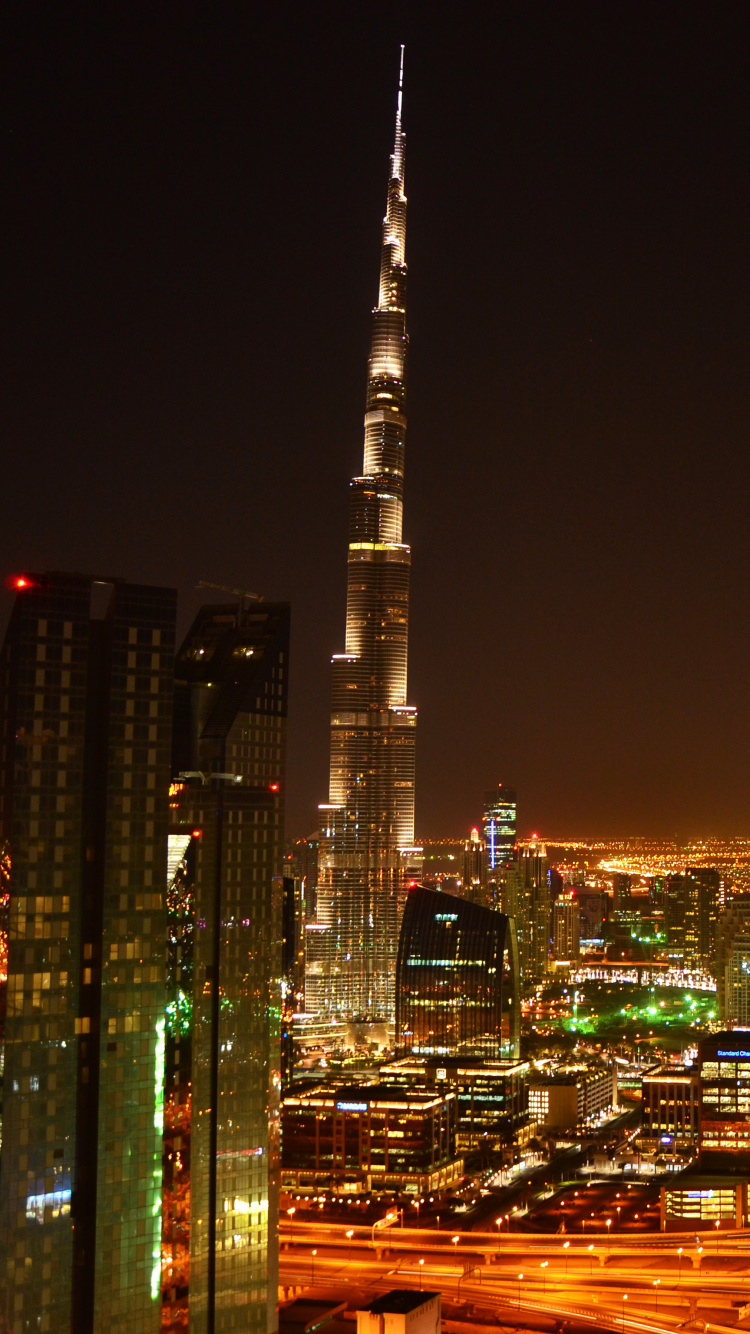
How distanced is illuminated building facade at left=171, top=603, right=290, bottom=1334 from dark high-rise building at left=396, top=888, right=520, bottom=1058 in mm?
35544

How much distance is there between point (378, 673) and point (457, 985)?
22140 millimetres

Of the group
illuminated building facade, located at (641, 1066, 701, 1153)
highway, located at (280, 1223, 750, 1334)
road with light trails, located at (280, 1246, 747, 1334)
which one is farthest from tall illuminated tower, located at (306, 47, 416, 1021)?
road with light trails, located at (280, 1246, 747, 1334)

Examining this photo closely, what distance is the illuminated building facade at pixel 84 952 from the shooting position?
56.0 ft

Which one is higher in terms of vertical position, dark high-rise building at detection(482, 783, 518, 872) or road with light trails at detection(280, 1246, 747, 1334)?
dark high-rise building at detection(482, 783, 518, 872)

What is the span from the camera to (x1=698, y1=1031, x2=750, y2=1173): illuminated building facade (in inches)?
1521

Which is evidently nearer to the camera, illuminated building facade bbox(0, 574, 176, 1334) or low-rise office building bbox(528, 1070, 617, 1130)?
illuminated building facade bbox(0, 574, 176, 1334)

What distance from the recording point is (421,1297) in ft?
70.2

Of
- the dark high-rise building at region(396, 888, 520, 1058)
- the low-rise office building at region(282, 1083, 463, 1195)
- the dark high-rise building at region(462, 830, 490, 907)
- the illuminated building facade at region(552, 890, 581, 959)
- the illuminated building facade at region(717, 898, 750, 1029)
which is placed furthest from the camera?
the illuminated building facade at region(552, 890, 581, 959)

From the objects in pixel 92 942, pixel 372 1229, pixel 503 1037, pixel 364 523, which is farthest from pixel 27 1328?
pixel 364 523

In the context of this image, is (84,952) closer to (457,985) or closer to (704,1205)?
(704,1205)

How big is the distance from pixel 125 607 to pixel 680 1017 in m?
61.8

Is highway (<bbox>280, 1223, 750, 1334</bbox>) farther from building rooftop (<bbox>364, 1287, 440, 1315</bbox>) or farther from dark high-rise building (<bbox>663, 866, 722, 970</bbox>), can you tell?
dark high-rise building (<bbox>663, 866, 722, 970</bbox>)

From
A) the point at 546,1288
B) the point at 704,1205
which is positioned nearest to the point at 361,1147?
the point at 704,1205

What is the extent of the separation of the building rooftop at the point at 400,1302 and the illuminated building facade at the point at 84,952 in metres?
3.79
